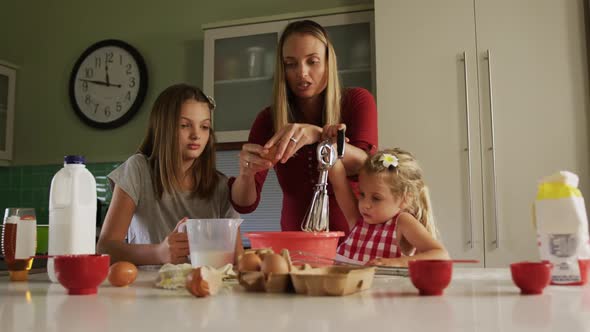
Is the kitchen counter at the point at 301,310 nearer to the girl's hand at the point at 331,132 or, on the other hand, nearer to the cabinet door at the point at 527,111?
the girl's hand at the point at 331,132

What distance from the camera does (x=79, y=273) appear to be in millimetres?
726

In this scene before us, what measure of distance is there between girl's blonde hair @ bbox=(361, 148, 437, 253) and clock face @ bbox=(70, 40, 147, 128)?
2036 millimetres

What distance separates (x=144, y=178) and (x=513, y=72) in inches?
61.4

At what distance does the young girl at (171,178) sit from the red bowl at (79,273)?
836 mm

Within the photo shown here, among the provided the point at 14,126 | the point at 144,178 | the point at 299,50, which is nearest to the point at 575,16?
the point at 299,50

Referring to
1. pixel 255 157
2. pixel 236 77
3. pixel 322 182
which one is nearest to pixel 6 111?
pixel 236 77

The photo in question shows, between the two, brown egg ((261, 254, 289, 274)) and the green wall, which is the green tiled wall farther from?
brown egg ((261, 254, 289, 274))

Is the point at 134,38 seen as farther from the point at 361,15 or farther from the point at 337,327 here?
the point at 337,327

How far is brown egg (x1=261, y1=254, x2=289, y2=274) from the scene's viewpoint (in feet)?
2.35

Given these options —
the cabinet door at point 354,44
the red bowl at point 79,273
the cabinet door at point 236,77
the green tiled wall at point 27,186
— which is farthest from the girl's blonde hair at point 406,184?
the green tiled wall at point 27,186

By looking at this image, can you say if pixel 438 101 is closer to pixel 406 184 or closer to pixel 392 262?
pixel 406 184

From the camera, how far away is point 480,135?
2.27 metres

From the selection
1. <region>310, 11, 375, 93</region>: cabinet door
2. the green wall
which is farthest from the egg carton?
the green wall

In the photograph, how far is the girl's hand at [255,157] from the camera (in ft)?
4.11
